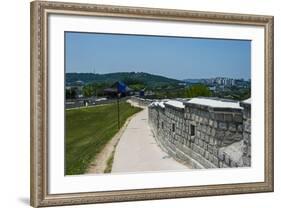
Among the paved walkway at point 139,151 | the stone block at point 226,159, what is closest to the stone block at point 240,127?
the stone block at point 226,159

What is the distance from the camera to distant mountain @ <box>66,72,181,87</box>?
1913mm

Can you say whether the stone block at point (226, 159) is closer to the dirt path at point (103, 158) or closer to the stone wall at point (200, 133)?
the stone wall at point (200, 133)

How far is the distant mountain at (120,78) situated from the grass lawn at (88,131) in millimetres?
96

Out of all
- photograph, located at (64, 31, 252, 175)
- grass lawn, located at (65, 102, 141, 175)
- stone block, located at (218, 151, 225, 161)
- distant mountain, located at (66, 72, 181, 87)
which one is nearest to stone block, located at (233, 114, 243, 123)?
photograph, located at (64, 31, 252, 175)

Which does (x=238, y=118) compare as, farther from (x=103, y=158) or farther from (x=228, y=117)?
(x=103, y=158)

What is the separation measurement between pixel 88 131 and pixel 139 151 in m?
0.21

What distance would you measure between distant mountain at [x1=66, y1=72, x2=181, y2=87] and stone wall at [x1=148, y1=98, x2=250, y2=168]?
0.09m

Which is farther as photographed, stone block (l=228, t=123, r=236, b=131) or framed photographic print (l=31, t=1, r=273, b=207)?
stone block (l=228, t=123, r=236, b=131)

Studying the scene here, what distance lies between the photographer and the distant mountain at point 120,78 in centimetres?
191

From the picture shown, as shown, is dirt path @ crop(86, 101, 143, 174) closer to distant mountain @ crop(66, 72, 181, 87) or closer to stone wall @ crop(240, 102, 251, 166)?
distant mountain @ crop(66, 72, 181, 87)

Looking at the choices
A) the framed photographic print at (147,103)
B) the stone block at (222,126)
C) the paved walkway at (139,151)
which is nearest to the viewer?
the framed photographic print at (147,103)

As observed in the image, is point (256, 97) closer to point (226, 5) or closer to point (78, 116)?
point (226, 5)

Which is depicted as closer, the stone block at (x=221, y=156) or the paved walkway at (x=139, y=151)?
the paved walkway at (x=139, y=151)

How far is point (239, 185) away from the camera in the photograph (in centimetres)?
213
